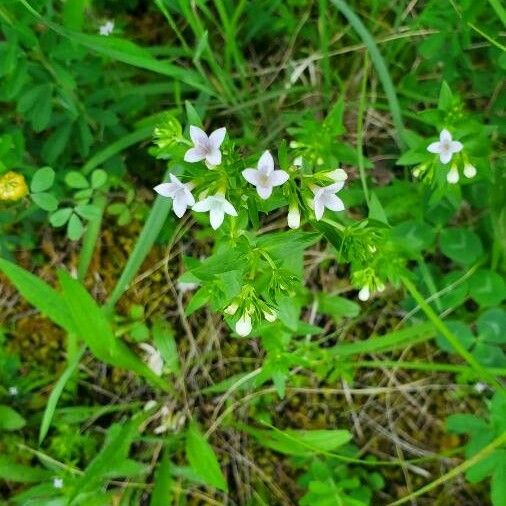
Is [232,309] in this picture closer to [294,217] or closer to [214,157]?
[294,217]

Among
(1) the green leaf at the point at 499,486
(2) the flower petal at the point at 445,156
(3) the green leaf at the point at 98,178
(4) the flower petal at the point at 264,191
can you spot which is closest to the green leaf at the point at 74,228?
(3) the green leaf at the point at 98,178

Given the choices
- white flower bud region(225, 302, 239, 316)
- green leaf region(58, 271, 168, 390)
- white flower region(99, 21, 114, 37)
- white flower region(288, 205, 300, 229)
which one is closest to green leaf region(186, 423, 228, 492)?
green leaf region(58, 271, 168, 390)

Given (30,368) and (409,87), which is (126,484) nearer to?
(30,368)

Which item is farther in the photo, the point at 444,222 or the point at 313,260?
the point at 313,260

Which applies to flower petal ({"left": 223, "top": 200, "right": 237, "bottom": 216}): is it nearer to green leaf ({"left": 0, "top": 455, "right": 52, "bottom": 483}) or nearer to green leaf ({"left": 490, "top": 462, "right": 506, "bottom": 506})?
green leaf ({"left": 490, "top": 462, "right": 506, "bottom": 506})

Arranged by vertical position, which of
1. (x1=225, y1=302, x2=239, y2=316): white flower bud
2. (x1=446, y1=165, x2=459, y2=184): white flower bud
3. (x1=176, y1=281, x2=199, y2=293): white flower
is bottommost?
(x1=176, y1=281, x2=199, y2=293): white flower

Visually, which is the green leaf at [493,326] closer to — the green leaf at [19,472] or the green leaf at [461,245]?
the green leaf at [461,245]

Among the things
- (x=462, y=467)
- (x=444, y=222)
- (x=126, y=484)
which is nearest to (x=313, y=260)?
(x=444, y=222)

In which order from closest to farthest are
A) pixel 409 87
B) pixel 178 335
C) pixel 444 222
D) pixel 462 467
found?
pixel 462 467, pixel 444 222, pixel 409 87, pixel 178 335
